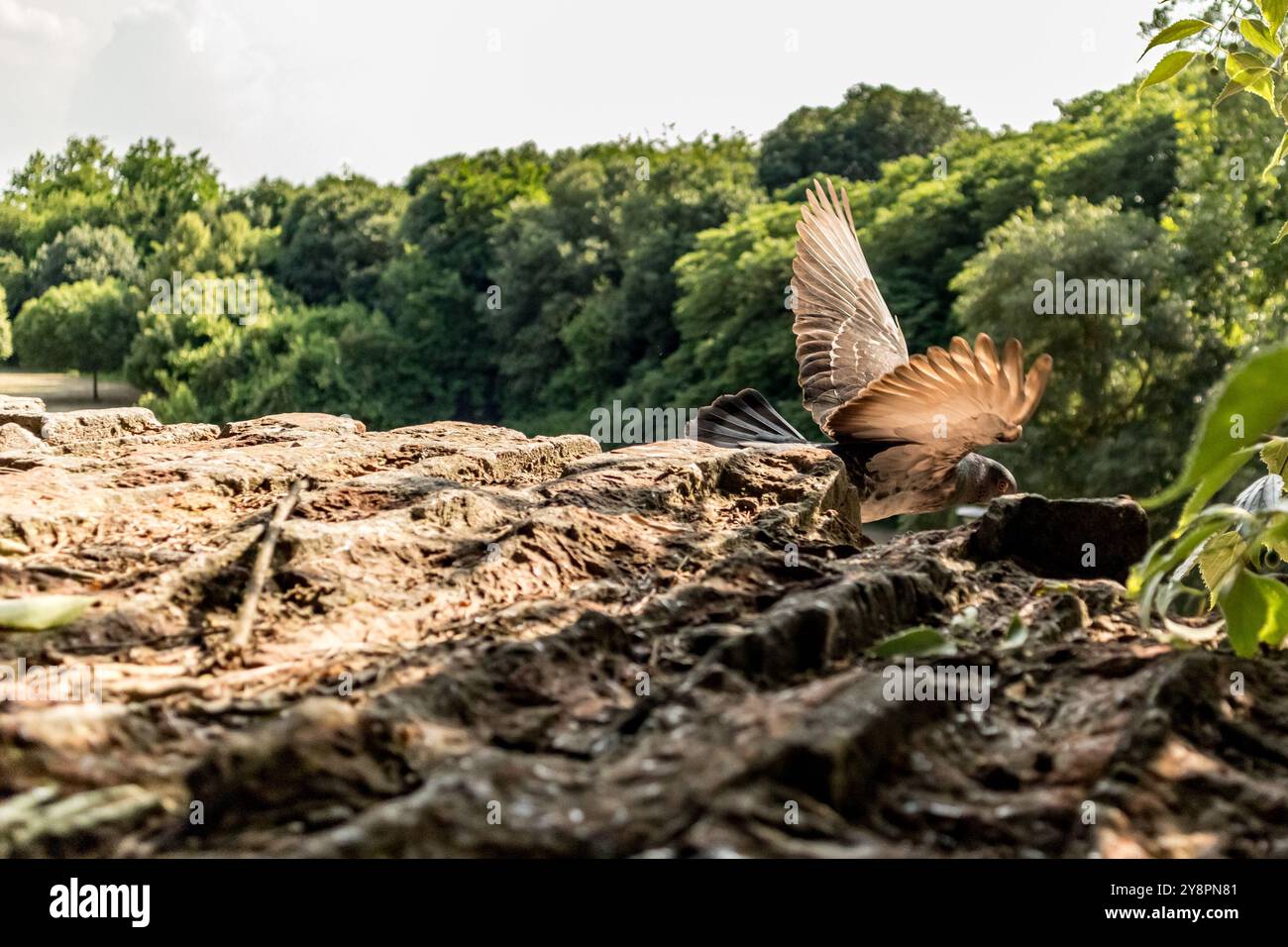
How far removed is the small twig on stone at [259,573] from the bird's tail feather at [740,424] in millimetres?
1988

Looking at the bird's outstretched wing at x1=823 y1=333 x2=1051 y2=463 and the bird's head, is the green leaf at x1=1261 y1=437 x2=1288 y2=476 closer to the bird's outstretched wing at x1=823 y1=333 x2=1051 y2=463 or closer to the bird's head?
the bird's outstretched wing at x1=823 y1=333 x2=1051 y2=463

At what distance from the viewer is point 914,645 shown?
2016mm

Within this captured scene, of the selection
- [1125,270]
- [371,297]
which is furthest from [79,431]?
[371,297]

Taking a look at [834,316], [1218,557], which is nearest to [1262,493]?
[1218,557]

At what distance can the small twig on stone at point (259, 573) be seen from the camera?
7.16ft

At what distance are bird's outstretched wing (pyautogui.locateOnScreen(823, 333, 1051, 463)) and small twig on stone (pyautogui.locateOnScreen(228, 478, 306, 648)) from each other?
176 cm

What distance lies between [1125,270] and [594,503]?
19.7 meters

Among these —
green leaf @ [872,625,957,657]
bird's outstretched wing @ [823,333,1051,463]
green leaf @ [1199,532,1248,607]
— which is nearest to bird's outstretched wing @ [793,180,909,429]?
bird's outstretched wing @ [823,333,1051,463]

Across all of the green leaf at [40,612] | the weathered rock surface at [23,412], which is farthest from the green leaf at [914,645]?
the weathered rock surface at [23,412]

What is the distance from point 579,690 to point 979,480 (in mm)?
2685

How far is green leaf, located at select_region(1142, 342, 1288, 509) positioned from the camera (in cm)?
163

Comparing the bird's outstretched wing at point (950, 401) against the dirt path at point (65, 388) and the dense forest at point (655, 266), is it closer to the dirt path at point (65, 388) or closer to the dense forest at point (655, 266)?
the dense forest at point (655, 266)

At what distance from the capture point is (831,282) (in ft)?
17.8

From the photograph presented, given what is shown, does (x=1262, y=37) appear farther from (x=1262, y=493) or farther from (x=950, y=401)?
(x=950, y=401)
